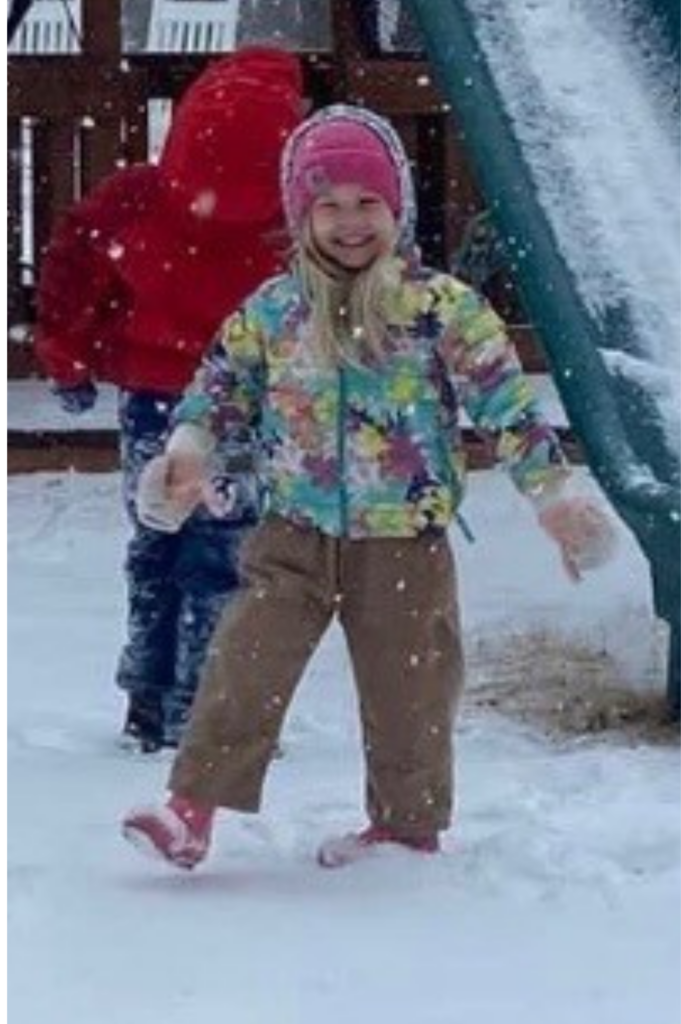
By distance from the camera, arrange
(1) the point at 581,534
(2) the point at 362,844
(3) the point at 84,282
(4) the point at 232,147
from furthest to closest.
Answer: (3) the point at 84,282, (4) the point at 232,147, (2) the point at 362,844, (1) the point at 581,534

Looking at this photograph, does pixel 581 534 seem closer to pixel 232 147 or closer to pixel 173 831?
pixel 173 831

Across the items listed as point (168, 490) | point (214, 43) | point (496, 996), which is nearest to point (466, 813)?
point (168, 490)

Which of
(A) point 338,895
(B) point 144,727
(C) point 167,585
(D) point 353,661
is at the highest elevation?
(D) point 353,661

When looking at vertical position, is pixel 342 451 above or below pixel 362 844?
above

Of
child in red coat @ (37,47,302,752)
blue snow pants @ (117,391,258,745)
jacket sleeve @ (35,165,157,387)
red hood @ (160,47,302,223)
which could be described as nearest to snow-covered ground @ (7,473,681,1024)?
blue snow pants @ (117,391,258,745)

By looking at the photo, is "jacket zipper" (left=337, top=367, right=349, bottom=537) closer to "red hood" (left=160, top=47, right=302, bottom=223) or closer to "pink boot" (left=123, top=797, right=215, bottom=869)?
"pink boot" (left=123, top=797, right=215, bottom=869)

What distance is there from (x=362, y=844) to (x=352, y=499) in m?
0.51

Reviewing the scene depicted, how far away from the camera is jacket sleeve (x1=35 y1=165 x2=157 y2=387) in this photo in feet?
16.6

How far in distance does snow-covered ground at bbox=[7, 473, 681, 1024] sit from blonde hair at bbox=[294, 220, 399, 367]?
74cm

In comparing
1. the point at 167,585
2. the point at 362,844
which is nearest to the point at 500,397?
the point at 362,844

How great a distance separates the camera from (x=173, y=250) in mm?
5020

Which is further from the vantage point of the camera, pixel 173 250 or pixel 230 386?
pixel 173 250

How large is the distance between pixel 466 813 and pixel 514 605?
98.9 inches

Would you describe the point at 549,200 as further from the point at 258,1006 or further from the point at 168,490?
the point at 258,1006
